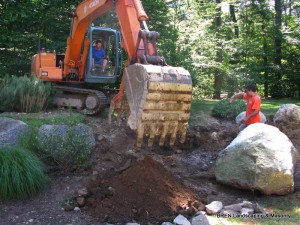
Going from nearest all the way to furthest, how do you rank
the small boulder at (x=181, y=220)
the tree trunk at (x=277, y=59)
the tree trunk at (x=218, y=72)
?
the small boulder at (x=181, y=220) → the tree trunk at (x=218, y=72) → the tree trunk at (x=277, y=59)

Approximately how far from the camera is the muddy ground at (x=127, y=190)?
4711 mm

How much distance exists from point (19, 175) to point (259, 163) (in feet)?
11.1

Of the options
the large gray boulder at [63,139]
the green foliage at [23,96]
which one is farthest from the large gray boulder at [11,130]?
the green foliage at [23,96]

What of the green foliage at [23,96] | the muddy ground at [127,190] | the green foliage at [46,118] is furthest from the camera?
the green foliage at [23,96]

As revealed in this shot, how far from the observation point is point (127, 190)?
5203 mm

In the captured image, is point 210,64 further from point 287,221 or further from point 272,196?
point 287,221

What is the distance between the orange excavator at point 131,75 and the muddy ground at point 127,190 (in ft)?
1.52

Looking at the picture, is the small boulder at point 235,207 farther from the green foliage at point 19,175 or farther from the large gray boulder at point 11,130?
the large gray boulder at point 11,130

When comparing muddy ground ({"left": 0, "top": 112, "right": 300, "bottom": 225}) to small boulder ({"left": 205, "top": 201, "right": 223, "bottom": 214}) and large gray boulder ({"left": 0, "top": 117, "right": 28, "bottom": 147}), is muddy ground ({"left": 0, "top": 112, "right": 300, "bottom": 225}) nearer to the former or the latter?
small boulder ({"left": 205, "top": 201, "right": 223, "bottom": 214})

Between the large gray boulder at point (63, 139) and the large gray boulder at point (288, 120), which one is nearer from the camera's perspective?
the large gray boulder at point (63, 139)

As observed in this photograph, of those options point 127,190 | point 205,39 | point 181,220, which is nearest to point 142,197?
point 127,190

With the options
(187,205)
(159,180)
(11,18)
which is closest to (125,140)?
(159,180)

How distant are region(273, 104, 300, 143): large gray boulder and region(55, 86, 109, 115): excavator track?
4.08 meters

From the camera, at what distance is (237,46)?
1786 cm
